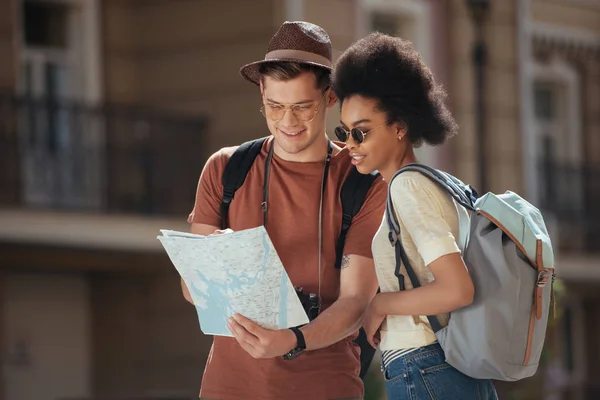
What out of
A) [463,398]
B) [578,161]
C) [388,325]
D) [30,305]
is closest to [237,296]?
[388,325]

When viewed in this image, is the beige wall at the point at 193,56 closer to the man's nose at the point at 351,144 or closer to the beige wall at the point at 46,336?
the beige wall at the point at 46,336

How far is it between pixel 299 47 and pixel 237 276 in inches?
33.2

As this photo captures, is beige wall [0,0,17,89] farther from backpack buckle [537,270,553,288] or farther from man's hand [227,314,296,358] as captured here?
backpack buckle [537,270,553,288]

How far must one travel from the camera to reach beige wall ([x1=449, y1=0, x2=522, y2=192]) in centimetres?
1800

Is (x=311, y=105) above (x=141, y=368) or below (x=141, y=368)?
above

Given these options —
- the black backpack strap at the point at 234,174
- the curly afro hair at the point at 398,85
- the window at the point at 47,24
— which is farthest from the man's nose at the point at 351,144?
the window at the point at 47,24

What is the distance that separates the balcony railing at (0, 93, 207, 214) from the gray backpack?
Answer: 9.66m

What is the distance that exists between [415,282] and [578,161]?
17368mm

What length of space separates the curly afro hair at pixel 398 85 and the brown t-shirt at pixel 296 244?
37 cm

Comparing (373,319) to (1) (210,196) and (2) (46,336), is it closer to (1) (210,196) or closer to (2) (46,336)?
(1) (210,196)

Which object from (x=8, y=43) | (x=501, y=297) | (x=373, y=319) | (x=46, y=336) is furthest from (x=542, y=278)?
(x=46, y=336)

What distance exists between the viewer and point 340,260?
4.59 m

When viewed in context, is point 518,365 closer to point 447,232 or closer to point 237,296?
point 447,232

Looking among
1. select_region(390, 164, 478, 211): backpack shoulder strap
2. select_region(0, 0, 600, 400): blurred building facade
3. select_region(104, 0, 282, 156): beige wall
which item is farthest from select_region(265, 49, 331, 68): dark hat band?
select_region(104, 0, 282, 156): beige wall
